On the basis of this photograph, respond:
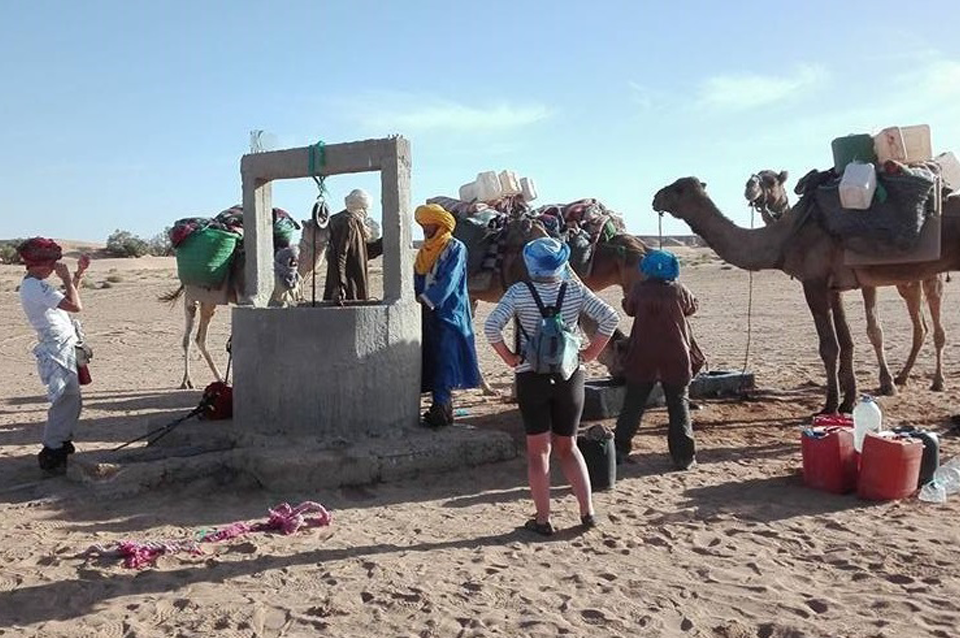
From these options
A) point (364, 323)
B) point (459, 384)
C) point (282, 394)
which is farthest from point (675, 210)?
point (282, 394)

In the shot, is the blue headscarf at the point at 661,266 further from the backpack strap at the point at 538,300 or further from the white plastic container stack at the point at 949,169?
the white plastic container stack at the point at 949,169

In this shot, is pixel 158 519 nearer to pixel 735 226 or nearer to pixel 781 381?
pixel 735 226

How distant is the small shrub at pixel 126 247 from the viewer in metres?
55.0

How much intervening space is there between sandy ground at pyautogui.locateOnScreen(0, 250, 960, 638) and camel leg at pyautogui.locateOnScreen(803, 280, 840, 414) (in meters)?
0.79

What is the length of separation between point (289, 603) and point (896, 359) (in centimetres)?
1089

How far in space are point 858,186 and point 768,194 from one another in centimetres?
238

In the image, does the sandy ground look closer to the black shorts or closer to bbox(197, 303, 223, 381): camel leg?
the black shorts

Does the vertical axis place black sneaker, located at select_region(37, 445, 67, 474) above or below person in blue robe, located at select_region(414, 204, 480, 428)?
below

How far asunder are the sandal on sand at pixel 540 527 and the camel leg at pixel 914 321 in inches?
271

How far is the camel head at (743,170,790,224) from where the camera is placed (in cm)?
1068

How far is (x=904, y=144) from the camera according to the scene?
8750mm

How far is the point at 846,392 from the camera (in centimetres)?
924

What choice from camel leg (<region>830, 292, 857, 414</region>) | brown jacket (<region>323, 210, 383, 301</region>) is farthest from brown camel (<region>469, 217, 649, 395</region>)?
camel leg (<region>830, 292, 857, 414</region>)

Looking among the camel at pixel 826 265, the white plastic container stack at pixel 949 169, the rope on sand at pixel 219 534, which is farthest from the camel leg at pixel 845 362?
the rope on sand at pixel 219 534
